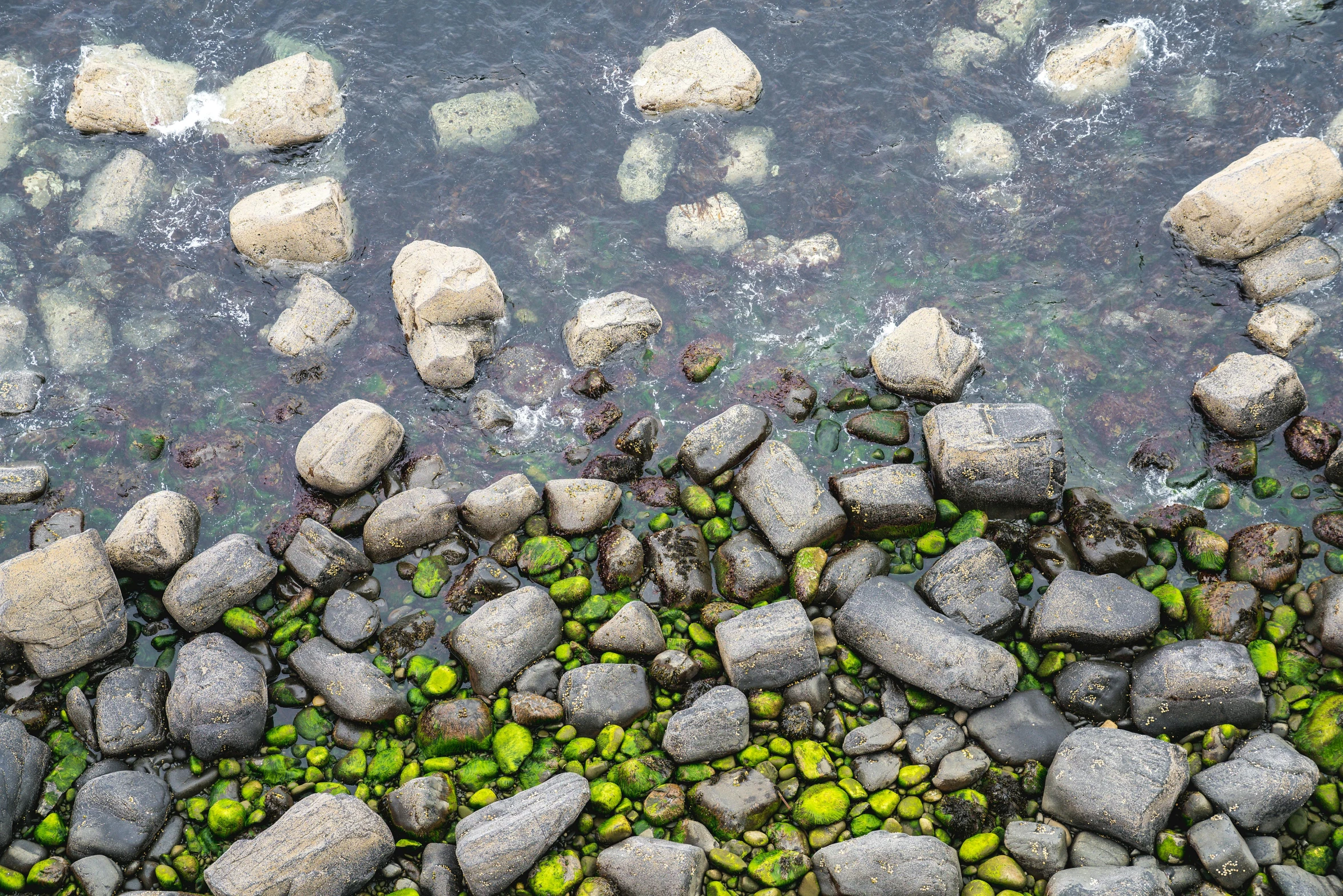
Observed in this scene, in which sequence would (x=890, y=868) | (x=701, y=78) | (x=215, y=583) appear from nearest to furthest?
(x=890, y=868) → (x=215, y=583) → (x=701, y=78)

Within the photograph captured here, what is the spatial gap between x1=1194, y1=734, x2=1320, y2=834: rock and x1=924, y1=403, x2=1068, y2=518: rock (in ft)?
10.2

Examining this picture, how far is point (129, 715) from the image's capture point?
30.0 feet

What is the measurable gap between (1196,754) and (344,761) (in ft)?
26.6

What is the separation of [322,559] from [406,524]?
0.95 metres

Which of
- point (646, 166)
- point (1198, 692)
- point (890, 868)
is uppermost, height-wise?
point (646, 166)

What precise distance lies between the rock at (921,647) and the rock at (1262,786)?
1.85 metres

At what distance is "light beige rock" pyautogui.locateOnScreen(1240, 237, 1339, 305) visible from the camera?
11.4 metres

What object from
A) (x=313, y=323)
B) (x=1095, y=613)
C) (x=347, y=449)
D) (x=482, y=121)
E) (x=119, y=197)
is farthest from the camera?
(x=482, y=121)

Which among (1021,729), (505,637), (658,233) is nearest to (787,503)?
(1021,729)

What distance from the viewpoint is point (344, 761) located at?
9031 mm

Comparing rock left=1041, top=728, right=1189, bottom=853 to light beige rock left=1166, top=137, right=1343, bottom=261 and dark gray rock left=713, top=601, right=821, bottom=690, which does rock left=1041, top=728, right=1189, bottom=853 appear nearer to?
dark gray rock left=713, top=601, right=821, bottom=690

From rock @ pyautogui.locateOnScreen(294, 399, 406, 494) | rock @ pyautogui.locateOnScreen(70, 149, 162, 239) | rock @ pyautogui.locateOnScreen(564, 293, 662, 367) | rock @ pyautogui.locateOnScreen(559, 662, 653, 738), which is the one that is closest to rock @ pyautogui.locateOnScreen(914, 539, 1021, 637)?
rock @ pyautogui.locateOnScreen(559, 662, 653, 738)

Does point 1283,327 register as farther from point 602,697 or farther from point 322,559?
point 322,559

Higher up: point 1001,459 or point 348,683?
point 1001,459
